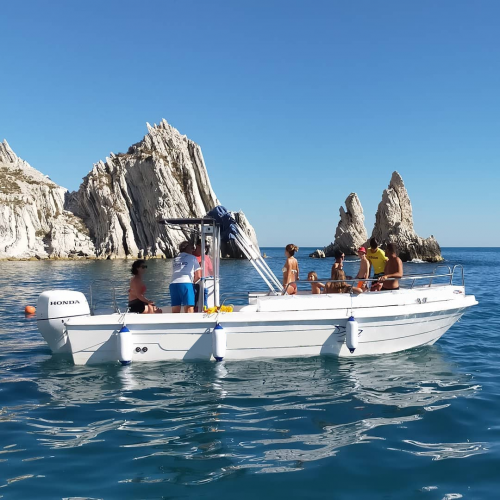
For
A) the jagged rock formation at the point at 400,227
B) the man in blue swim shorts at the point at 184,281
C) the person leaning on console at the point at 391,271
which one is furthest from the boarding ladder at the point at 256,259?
the jagged rock formation at the point at 400,227

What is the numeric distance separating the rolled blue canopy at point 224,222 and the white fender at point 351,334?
290 centimetres

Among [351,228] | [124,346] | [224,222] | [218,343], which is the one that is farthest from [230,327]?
[351,228]

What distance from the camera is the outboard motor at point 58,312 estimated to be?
855cm

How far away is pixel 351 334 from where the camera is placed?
8594mm

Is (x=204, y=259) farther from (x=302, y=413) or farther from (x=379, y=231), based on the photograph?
(x=379, y=231)

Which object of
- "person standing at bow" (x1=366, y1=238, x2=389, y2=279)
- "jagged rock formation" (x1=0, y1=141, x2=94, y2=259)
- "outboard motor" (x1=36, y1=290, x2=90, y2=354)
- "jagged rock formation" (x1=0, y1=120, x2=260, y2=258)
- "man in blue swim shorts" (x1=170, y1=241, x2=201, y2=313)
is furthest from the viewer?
"jagged rock formation" (x1=0, y1=120, x2=260, y2=258)

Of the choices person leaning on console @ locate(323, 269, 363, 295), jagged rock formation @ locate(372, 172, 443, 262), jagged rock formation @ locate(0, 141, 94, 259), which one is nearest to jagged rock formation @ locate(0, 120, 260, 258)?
jagged rock formation @ locate(0, 141, 94, 259)

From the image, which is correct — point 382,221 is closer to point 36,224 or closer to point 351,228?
point 351,228

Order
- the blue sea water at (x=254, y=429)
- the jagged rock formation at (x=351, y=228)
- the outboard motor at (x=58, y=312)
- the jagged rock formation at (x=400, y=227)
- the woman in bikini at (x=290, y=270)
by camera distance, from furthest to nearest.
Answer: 1. the jagged rock formation at (x=351, y=228)
2. the jagged rock formation at (x=400, y=227)
3. the woman in bikini at (x=290, y=270)
4. the outboard motor at (x=58, y=312)
5. the blue sea water at (x=254, y=429)

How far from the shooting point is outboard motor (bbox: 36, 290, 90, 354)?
28.1 feet

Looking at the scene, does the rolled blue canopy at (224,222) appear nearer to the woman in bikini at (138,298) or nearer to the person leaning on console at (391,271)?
the woman in bikini at (138,298)

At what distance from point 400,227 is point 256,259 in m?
81.8

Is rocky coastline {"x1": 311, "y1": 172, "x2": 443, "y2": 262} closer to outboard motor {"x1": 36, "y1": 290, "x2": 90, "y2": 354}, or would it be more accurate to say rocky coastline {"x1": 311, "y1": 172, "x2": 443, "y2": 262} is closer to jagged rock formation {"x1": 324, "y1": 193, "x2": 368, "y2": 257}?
jagged rock formation {"x1": 324, "y1": 193, "x2": 368, "y2": 257}

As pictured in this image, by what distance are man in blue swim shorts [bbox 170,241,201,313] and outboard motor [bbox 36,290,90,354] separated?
1.71 meters
